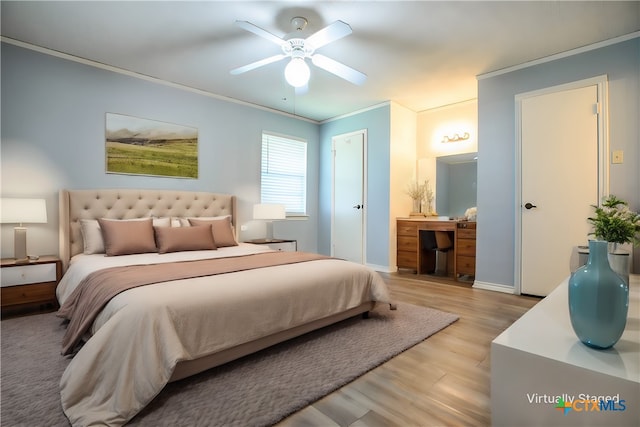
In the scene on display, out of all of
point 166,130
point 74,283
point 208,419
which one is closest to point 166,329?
point 208,419

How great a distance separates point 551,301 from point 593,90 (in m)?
2.65

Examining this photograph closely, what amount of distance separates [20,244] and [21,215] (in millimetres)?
286

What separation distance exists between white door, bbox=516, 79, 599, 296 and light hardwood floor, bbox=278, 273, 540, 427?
3.67ft

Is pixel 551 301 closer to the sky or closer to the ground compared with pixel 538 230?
closer to the ground

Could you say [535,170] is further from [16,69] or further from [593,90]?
[16,69]

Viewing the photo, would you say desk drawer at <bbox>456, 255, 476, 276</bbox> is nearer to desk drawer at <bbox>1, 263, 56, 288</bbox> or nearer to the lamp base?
desk drawer at <bbox>1, 263, 56, 288</bbox>

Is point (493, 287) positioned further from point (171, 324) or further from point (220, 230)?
point (171, 324)

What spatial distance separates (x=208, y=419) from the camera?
1389 mm

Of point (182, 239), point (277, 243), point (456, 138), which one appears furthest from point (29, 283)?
point (456, 138)

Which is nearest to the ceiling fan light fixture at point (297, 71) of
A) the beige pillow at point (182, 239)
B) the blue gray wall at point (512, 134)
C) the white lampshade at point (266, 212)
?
the beige pillow at point (182, 239)

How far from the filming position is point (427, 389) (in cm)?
163

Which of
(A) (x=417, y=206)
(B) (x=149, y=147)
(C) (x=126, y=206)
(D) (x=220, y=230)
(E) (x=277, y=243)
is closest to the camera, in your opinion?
(C) (x=126, y=206)

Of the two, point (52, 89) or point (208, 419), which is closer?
point (208, 419)

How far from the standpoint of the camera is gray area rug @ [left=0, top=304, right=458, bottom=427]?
4.63 feet
